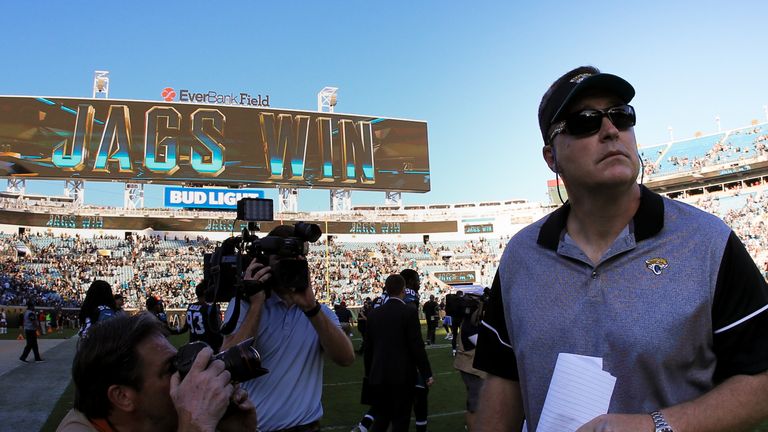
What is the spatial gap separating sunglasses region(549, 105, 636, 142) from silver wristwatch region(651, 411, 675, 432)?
811 millimetres

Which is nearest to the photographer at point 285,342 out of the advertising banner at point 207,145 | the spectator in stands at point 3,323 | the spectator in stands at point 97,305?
the spectator in stands at point 97,305

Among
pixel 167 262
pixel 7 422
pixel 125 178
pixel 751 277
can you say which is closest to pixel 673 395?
pixel 751 277

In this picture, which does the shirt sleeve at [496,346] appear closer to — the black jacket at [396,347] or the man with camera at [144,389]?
the man with camera at [144,389]

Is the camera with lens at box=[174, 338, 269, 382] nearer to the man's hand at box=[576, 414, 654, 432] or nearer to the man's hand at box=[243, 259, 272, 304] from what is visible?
the man's hand at box=[576, 414, 654, 432]

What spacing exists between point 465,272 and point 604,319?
5232 cm

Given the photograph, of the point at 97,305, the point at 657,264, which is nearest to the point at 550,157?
the point at 657,264

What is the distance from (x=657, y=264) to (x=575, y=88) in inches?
22.2

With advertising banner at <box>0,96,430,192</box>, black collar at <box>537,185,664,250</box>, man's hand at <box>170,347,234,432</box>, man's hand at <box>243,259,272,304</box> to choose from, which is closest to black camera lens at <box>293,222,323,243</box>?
man's hand at <box>243,259,272,304</box>

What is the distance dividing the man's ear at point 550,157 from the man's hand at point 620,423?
2.86 feet

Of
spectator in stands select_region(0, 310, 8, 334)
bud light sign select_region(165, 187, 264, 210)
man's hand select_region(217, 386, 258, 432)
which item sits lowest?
spectator in stands select_region(0, 310, 8, 334)

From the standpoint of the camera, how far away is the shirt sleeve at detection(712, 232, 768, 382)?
1.40m

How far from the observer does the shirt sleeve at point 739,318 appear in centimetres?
140

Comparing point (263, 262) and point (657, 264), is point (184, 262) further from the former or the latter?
point (657, 264)

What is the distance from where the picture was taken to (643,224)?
1.63 metres
